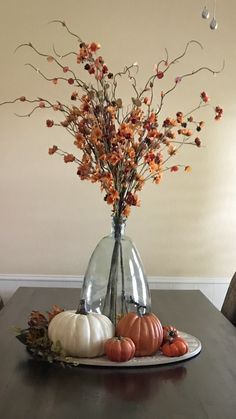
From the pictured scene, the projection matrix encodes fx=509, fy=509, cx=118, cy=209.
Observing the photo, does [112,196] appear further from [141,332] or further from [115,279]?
[141,332]

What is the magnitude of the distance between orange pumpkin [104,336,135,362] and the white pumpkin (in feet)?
0.10

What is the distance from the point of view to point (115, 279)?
1.75 m

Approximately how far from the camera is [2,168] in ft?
9.66

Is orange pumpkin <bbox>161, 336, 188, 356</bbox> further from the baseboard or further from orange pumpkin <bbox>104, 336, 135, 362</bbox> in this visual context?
the baseboard

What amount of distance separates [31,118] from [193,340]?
65.5 inches

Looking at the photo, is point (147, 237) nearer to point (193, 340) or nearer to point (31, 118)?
point (31, 118)

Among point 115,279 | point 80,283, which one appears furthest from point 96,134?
point 80,283

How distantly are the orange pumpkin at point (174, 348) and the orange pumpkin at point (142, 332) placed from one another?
3 cm

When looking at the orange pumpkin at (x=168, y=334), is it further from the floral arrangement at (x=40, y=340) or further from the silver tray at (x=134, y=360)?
the floral arrangement at (x=40, y=340)

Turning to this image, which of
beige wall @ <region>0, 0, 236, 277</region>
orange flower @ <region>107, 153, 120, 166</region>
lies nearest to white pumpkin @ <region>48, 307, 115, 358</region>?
orange flower @ <region>107, 153, 120, 166</region>

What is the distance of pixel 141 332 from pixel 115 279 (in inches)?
9.0

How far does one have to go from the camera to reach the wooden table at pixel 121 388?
4.17ft

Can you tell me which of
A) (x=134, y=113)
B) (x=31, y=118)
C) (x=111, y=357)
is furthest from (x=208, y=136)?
(x=111, y=357)

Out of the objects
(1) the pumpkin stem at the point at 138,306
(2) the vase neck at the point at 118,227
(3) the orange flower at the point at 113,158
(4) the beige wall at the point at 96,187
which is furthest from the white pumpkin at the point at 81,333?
(4) the beige wall at the point at 96,187
